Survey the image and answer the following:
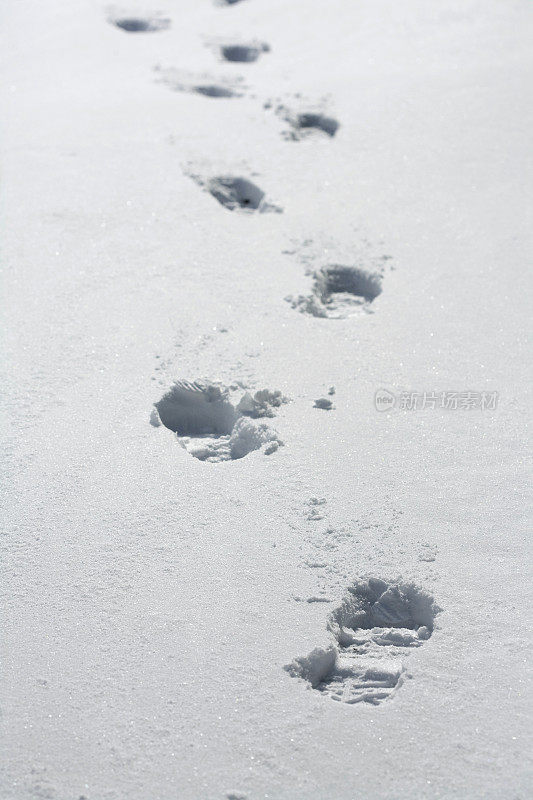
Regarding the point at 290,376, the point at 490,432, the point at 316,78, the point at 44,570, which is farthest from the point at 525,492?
the point at 316,78

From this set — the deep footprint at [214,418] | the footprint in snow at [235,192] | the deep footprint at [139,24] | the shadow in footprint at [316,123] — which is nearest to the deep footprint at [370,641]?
the deep footprint at [214,418]

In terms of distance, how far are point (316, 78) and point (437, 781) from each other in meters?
2.70

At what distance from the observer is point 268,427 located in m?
1.87

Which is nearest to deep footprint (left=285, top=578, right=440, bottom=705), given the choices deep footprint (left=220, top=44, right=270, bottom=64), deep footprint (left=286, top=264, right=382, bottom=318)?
deep footprint (left=286, top=264, right=382, bottom=318)

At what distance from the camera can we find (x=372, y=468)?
1784 millimetres

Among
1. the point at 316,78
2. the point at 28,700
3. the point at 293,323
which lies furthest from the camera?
the point at 316,78

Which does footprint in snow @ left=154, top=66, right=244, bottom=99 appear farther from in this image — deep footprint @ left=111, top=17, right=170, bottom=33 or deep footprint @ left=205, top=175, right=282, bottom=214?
deep footprint @ left=205, top=175, right=282, bottom=214

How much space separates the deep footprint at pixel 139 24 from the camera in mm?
3770

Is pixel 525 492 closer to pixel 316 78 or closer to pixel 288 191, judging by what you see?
pixel 288 191

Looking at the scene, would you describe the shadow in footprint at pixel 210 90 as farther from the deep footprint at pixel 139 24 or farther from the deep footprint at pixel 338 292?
the deep footprint at pixel 338 292

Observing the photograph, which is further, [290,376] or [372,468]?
[290,376]

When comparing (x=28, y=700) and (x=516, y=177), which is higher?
(x=516, y=177)

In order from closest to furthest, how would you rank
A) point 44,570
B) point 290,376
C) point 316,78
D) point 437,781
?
point 437,781, point 44,570, point 290,376, point 316,78
